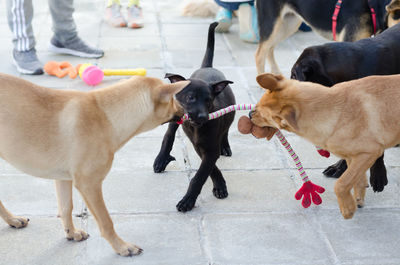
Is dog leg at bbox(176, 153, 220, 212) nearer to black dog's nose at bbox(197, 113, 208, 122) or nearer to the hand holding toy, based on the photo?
black dog's nose at bbox(197, 113, 208, 122)

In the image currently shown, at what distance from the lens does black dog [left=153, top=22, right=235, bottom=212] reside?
3461 mm

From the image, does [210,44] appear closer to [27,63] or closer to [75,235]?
[75,235]

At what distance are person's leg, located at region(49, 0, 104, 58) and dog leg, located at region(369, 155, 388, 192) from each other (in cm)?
392

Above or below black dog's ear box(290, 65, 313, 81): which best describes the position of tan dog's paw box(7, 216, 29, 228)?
below

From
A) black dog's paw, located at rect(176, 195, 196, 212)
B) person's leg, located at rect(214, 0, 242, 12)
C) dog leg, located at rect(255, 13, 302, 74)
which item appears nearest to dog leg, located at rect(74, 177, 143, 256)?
black dog's paw, located at rect(176, 195, 196, 212)

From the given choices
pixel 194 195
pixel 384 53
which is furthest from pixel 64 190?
pixel 384 53

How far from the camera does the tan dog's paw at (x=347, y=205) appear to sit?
3396mm

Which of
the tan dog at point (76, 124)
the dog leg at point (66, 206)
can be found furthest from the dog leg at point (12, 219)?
the tan dog at point (76, 124)

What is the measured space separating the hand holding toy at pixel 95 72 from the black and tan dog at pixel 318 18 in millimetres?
1456

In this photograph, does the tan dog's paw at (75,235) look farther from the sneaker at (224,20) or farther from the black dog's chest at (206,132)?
the sneaker at (224,20)

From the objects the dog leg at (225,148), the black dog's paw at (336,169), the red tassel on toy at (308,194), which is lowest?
the dog leg at (225,148)

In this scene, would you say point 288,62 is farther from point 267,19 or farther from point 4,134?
point 4,134

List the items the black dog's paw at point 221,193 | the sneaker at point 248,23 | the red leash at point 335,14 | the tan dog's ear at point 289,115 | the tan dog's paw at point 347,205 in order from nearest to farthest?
1. the tan dog's ear at point 289,115
2. the tan dog's paw at point 347,205
3. the black dog's paw at point 221,193
4. the red leash at point 335,14
5. the sneaker at point 248,23

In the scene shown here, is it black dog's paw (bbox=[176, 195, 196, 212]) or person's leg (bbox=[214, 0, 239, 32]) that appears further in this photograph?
person's leg (bbox=[214, 0, 239, 32])
